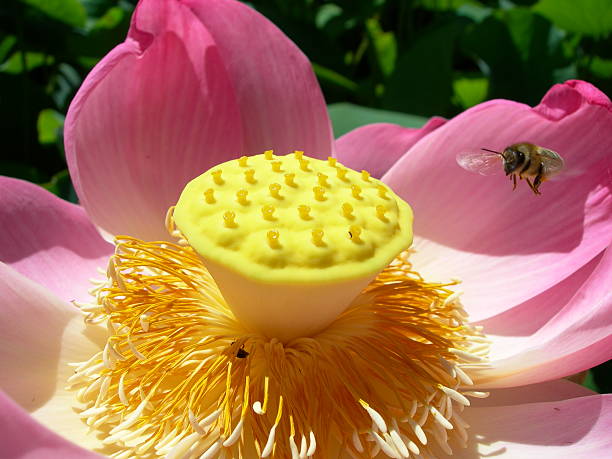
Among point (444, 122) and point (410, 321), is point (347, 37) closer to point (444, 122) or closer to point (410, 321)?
point (444, 122)

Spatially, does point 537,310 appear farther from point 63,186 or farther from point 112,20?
point 112,20

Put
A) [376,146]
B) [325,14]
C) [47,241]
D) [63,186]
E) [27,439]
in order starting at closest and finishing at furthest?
[27,439]
[47,241]
[376,146]
[63,186]
[325,14]

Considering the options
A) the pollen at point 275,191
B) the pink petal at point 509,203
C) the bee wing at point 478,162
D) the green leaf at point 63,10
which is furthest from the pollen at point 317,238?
the green leaf at point 63,10

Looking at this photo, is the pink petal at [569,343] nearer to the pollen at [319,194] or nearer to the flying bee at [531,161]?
the flying bee at [531,161]

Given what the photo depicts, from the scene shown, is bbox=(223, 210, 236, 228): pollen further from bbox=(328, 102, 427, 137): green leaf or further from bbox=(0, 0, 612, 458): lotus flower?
bbox=(328, 102, 427, 137): green leaf

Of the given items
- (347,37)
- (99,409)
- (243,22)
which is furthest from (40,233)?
(347,37)

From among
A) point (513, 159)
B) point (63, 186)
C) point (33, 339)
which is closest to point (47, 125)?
point (63, 186)
